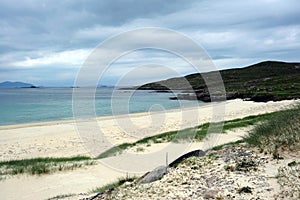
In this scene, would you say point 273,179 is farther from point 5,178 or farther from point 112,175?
point 5,178

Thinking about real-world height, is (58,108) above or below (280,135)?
below

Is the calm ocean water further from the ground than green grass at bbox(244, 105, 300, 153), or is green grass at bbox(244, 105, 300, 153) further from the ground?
green grass at bbox(244, 105, 300, 153)

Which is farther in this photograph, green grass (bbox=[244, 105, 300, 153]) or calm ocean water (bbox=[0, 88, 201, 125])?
calm ocean water (bbox=[0, 88, 201, 125])

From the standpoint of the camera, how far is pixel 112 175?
11828 millimetres

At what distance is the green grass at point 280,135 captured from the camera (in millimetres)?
8609

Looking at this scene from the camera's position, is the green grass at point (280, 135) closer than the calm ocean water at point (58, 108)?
Yes

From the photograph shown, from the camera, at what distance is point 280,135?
9250 millimetres

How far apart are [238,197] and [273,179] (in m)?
1.16

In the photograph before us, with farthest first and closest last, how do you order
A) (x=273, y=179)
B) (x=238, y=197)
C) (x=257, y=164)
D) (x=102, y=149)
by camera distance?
(x=102, y=149), (x=257, y=164), (x=273, y=179), (x=238, y=197)

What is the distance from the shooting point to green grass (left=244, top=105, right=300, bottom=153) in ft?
28.2

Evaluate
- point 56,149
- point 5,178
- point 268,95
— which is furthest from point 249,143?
point 268,95

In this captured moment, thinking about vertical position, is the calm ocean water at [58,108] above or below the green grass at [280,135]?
below

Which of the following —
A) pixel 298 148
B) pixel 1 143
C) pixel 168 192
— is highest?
pixel 298 148

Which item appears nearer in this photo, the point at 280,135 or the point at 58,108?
the point at 280,135
